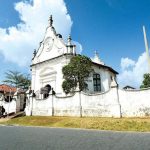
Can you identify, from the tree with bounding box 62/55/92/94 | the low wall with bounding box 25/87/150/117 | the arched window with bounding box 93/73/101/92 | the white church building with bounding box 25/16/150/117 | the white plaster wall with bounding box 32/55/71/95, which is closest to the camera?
the low wall with bounding box 25/87/150/117

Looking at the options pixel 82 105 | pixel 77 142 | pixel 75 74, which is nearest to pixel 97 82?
pixel 75 74

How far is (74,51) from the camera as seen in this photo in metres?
33.8

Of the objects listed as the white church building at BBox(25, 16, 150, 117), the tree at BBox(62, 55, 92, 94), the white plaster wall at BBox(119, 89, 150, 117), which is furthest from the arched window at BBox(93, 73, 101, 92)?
the white plaster wall at BBox(119, 89, 150, 117)

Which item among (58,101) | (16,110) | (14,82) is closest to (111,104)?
(58,101)

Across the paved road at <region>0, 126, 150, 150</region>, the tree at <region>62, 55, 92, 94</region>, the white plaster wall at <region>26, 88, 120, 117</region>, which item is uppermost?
the tree at <region>62, 55, 92, 94</region>

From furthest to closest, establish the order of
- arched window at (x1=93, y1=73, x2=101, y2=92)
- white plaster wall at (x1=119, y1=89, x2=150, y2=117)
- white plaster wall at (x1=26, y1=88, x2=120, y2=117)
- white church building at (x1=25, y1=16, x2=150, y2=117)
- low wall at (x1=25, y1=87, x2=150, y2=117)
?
arched window at (x1=93, y1=73, x2=101, y2=92)
white plaster wall at (x1=26, y1=88, x2=120, y2=117)
white church building at (x1=25, y1=16, x2=150, y2=117)
low wall at (x1=25, y1=87, x2=150, y2=117)
white plaster wall at (x1=119, y1=89, x2=150, y2=117)

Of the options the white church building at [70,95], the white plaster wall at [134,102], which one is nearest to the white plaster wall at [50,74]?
the white church building at [70,95]

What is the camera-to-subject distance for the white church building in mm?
20141

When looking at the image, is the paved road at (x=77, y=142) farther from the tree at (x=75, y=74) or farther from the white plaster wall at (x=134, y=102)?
the tree at (x=75, y=74)

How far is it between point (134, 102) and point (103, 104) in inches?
137

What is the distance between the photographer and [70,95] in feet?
83.9

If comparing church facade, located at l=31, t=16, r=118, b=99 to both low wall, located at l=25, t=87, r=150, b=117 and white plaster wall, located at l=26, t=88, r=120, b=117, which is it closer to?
white plaster wall, located at l=26, t=88, r=120, b=117

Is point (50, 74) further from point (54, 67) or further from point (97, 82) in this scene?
point (97, 82)

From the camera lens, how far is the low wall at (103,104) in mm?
19391
